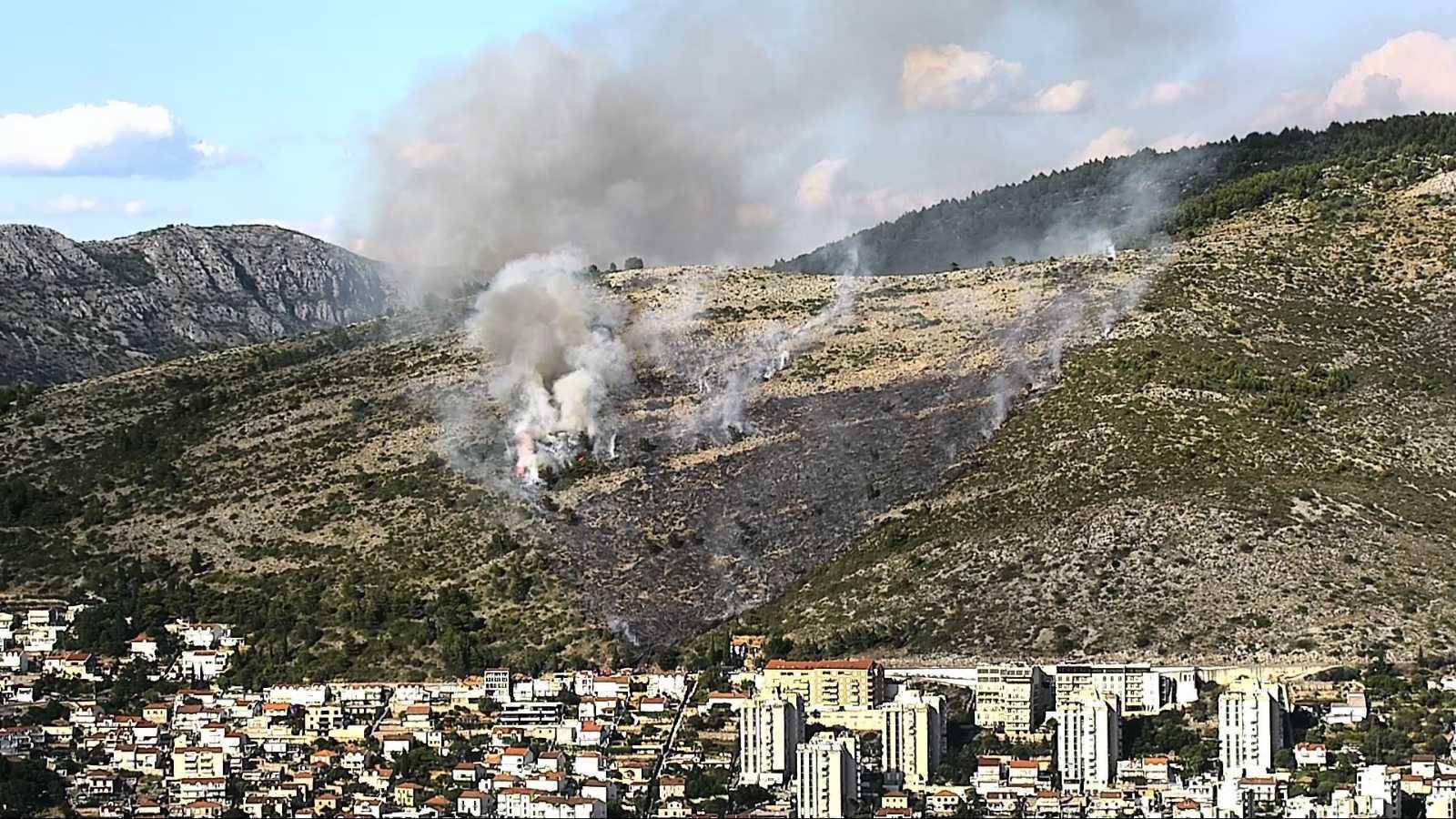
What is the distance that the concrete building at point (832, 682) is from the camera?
8962 centimetres

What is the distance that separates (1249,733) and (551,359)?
5180 cm

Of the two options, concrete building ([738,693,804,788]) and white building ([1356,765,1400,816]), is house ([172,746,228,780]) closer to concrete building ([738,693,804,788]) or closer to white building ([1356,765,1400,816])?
concrete building ([738,693,804,788])

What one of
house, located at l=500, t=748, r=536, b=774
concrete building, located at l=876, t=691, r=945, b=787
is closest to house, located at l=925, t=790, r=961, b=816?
concrete building, located at l=876, t=691, r=945, b=787

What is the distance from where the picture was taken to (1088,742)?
85.2 meters

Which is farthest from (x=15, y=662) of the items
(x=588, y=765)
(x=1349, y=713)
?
(x=1349, y=713)

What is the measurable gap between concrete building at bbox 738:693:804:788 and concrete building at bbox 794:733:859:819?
2.72 metres

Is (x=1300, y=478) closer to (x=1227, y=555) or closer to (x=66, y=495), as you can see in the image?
(x=1227, y=555)

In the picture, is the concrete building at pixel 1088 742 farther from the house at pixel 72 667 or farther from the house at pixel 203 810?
the house at pixel 72 667

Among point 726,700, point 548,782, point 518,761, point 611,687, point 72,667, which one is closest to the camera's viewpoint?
point 548,782

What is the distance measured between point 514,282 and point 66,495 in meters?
23.8

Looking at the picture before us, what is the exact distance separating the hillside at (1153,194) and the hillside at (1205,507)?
86.5ft

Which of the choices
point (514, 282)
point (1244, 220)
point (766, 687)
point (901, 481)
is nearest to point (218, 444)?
point (514, 282)

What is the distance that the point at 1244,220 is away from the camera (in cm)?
14862

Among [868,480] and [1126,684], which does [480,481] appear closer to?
[868,480]
